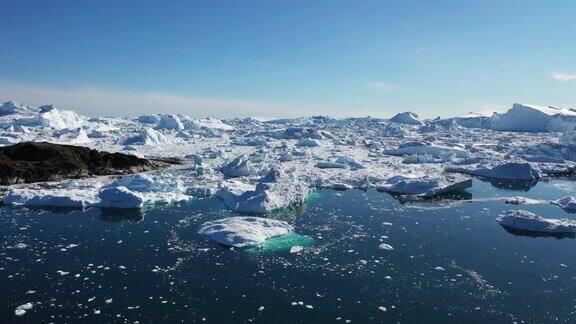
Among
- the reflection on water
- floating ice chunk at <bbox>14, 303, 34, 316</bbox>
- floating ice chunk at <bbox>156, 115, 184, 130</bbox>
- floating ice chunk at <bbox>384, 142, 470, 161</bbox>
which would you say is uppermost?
floating ice chunk at <bbox>156, 115, 184, 130</bbox>

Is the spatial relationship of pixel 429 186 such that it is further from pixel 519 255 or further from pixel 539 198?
pixel 519 255

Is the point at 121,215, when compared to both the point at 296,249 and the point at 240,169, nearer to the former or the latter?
the point at 296,249

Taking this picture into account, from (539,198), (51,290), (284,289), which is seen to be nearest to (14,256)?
(51,290)

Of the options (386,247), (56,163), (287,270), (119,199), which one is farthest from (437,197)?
(56,163)

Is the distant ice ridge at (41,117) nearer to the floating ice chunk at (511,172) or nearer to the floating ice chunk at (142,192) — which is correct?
the floating ice chunk at (142,192)

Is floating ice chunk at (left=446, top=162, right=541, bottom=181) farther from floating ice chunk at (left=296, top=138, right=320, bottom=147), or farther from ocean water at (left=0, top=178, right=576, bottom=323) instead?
floating ice chunk at (left=296, top=138, right=320, bottom=147)

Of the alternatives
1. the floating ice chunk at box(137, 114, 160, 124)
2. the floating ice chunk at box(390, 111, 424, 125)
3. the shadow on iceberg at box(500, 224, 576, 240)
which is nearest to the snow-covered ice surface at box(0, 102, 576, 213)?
the shadow on iceberg at box(500, 224, 576, 240)

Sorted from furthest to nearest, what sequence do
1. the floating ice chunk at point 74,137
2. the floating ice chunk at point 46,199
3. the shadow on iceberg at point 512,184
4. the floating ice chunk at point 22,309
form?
the floating ice chunk at point 74,137
the shadow on iceberg at point 512,184
the floating ice chunk at point 46,199
the floating ice chunk at point 22,309

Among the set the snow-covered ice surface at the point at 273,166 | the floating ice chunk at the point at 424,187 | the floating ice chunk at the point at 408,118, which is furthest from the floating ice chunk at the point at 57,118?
the floating ice chunk at the point at 408,118
